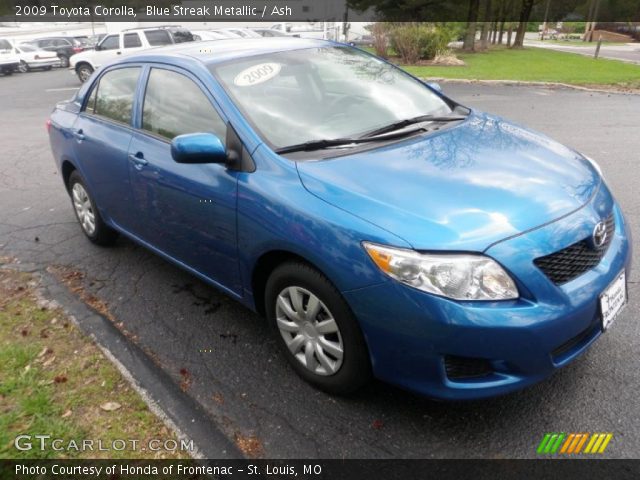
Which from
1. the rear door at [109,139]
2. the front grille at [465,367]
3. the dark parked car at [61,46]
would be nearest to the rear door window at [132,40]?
the dark parked car at [61,46]

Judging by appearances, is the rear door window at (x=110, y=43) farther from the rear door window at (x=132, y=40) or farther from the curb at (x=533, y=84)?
the curb at (x=533, y=84)

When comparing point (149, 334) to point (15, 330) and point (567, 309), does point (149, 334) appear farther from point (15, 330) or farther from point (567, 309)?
point (567, 309)

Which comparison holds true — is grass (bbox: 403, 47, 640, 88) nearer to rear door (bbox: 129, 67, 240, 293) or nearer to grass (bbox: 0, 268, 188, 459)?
rear door (bbox: 129, 67, 240, 293)

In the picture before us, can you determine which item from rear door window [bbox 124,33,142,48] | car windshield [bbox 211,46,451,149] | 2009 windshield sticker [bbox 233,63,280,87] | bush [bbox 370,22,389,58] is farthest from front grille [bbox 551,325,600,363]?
bush [bbox 370,22,389,58]

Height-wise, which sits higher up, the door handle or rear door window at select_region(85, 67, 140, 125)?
rear door window at select_region(85, 67, 140, 125)

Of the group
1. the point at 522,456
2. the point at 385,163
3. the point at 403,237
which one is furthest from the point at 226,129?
the point at 522,456

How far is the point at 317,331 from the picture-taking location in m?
2.56

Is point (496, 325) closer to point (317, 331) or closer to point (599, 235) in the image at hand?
point (599, 235)

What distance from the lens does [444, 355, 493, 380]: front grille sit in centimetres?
215

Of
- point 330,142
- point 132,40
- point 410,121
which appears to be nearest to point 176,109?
point 330,142

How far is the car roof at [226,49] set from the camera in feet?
10.9

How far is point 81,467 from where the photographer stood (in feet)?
7.58

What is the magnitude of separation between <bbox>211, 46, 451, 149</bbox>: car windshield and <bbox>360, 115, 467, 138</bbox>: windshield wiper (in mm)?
31

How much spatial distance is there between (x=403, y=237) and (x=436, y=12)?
29.0m
